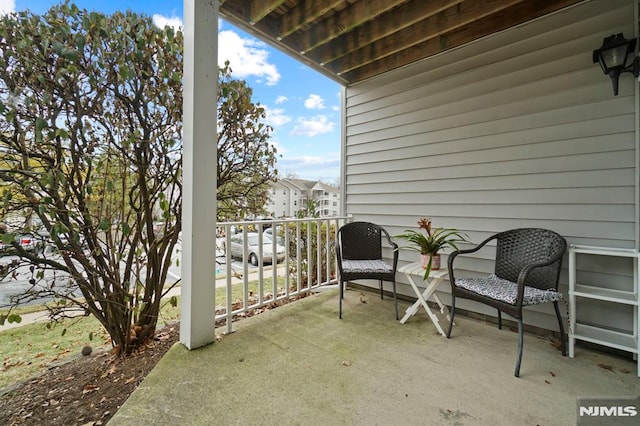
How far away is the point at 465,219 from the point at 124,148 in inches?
126

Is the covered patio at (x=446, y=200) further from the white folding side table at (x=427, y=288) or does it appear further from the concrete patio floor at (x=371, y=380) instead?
the white folding side table at (x=427, y=288)

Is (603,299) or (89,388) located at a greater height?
(603,299)

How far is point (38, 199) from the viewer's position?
1812mm

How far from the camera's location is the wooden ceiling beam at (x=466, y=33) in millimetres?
2316

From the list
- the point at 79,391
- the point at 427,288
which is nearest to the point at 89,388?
the point at 79,391

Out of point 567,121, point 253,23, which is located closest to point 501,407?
point 567,121

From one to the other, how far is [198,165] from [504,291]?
2.46m

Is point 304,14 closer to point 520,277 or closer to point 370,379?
point 520,277

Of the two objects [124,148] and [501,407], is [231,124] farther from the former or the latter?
[501,407]

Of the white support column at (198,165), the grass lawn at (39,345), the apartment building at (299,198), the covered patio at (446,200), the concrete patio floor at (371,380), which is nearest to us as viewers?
the concrete patio floor at (371,380)

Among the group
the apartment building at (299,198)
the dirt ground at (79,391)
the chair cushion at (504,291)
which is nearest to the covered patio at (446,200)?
the dirt ground at (79,391)

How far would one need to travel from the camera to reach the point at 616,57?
A: 6.30 ft

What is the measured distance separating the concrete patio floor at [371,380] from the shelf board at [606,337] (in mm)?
165

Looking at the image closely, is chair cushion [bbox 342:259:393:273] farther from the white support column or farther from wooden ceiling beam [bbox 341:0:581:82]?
wooden ceiling beam [bbox 341:0:581:82]
